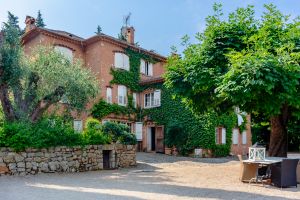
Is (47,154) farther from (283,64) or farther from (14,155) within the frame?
(283,64)

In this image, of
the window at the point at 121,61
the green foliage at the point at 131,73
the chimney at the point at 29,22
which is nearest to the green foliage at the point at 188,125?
the green foliage at the point at 131,73

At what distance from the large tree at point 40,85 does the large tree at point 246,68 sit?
492 cm

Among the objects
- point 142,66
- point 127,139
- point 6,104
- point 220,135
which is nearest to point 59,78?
point 6,104

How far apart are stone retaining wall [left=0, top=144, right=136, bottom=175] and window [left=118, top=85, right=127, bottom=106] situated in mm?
10128

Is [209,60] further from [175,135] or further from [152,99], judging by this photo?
[152,99]

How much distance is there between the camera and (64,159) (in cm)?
1481

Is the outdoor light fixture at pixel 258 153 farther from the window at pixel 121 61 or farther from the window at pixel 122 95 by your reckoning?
the window at pixel 121 61

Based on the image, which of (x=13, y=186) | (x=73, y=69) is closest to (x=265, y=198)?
(x=13, y=186)

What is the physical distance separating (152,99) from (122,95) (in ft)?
8.62

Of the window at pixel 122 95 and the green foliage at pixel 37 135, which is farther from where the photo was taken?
the window at pixel 122 95

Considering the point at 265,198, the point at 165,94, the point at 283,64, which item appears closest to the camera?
the point at 265,198

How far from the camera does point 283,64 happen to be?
35.5 ft

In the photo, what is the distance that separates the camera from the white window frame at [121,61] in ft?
89.8

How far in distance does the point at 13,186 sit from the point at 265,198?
733cm
